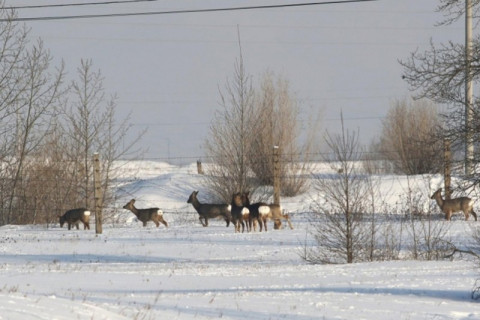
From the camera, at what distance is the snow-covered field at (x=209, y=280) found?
1295cm

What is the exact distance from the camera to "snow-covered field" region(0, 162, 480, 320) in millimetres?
12953

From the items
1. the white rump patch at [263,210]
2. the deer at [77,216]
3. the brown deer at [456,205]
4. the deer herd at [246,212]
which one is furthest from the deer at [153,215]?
the brown deer at [456,205]

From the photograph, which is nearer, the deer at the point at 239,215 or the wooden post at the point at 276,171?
the deer at the point at 239,215

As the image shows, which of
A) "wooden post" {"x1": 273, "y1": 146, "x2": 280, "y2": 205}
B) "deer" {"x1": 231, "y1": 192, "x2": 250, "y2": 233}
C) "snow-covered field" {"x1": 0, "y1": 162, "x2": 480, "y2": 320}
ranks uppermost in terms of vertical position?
"wooden post" {"x1": 273, "y1": 146, "x2": 280, "y2": 205}

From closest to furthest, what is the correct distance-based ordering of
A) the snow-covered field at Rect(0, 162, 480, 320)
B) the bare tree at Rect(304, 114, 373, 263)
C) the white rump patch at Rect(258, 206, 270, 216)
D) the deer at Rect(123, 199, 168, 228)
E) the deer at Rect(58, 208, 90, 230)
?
the snow-covered field at Rect(0, 162, 480, 320), the bare tree at Rect(304, 114, 373, 263), the white rump patch at Rect(258, 206, 270, 216), the deer at Rect(58, 208, 90, 230), the deer at Rect(123, 199, 168, 228)

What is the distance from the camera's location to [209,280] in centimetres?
1791

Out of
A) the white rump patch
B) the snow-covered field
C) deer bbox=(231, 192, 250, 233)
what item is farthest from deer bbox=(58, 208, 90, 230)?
the white rump patch

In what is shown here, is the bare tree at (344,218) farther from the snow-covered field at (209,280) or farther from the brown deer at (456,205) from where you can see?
the brown deer at (456,205)

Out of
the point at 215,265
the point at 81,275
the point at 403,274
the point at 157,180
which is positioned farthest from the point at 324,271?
the point at 157,180

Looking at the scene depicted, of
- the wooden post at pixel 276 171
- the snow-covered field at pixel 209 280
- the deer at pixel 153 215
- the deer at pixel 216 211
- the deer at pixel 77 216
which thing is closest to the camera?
the snow-covered field at pixel 209 280

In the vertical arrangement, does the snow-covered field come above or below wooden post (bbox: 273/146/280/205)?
below

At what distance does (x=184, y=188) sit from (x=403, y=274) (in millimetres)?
31624

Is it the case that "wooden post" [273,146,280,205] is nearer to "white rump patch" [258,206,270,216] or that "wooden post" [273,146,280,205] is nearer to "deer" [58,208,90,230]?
"white rump patch" [258,206,270,216]

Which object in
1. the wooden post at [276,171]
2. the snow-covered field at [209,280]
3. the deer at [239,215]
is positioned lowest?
the snow-covered field at [209,280]
